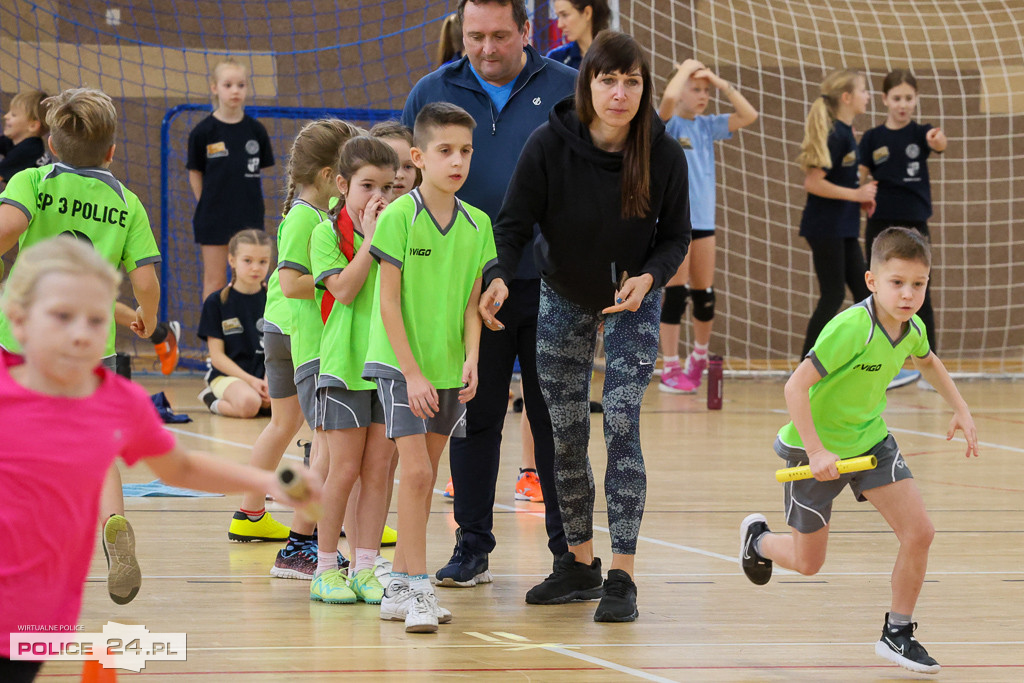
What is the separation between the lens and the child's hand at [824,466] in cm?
288

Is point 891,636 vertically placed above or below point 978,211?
below

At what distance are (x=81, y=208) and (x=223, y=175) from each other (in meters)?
4.60

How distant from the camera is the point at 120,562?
302 cm

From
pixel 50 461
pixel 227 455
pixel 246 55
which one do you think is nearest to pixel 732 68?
pixel 246 55

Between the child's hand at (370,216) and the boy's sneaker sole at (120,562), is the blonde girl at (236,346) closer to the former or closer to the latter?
the child's hand at (370,216)

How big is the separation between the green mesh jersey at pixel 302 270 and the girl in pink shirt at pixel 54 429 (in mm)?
1653

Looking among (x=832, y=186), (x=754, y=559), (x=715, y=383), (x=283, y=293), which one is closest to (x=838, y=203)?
(x=832, y=186)

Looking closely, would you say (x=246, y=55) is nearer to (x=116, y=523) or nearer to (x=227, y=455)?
(x=227, y=455)

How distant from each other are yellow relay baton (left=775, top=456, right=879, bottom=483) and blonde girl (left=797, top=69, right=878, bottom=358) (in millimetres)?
4620

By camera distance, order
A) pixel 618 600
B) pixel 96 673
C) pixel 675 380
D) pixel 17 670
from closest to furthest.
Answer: pixel 17 670 < pixel 96 673 < pixel 618 600 < pixel 675 380

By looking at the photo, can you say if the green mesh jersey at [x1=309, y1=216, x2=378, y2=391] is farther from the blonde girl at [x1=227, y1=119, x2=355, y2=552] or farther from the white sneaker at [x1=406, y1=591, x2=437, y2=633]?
the white sneaker at [x1=406, y1=591, x2=437, y2=633]

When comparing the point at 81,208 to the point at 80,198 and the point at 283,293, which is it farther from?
the point at 283,293

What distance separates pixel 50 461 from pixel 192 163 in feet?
20.9

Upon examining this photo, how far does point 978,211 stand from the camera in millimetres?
9719
